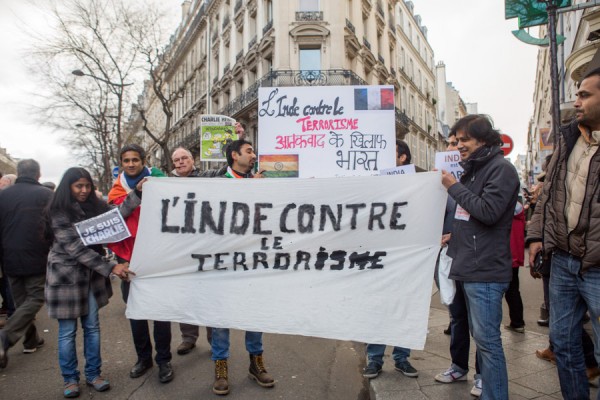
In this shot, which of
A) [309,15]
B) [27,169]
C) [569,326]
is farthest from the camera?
[309,15]

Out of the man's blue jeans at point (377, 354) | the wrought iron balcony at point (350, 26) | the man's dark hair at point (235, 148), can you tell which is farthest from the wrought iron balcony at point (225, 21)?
the man's blue jeans at point (377, 354)

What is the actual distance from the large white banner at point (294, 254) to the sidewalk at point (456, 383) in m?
0.49

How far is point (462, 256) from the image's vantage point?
2.63 m

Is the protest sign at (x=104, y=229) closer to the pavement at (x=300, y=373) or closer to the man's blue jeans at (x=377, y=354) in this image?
the pavement at (x=300, y=373)

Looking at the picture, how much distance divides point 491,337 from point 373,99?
248cm

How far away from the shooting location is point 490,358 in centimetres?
253

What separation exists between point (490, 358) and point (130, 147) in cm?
320

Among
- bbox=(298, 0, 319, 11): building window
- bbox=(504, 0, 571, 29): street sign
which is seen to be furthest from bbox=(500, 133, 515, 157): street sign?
bbox=(298, 0, 319, 11): building window

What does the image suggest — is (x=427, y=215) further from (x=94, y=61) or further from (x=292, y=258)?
Answer: (x=94, y=61)

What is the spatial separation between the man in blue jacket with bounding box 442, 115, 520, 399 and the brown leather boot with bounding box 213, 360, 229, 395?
189cm

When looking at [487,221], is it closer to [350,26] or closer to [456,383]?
A: [456,383]

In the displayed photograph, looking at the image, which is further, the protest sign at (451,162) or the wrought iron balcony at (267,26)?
the wrought iron balcony at (267,26)

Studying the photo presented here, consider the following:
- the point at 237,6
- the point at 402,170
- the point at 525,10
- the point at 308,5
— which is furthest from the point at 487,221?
the point at 237,6

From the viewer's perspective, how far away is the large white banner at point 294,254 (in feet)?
9.97
